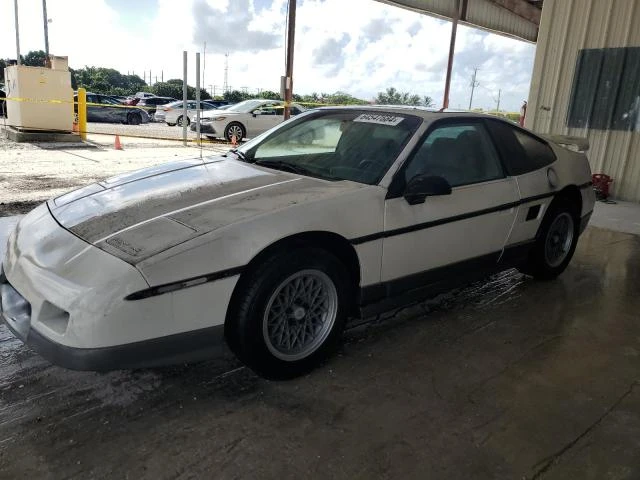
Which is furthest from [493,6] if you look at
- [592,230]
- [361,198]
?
[361,198]

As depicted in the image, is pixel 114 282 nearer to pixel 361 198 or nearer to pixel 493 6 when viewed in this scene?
pixel 361 198

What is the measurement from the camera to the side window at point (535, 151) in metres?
3.87

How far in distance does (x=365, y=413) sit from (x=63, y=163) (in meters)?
8.57

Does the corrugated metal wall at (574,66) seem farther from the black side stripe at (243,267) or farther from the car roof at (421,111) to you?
the car roof at (421,111)

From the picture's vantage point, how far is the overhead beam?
20.5m

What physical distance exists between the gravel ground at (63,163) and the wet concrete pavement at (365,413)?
156 inches

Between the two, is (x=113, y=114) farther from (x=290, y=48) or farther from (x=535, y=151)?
(x=535, y=151)

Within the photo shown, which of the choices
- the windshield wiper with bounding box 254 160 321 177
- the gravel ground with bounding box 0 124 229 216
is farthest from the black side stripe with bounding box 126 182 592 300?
the gravel ground with bounding box 0 124 229 216

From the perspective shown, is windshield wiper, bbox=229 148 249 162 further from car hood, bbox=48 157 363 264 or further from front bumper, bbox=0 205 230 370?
front bumper, bbox=0 205 230 370

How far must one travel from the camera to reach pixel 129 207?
2.61m

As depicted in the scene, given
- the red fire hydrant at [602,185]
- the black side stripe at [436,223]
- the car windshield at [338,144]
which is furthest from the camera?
the red fire hydrant at [602,185]

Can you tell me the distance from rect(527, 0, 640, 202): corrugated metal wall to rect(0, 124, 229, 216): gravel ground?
5646 millimetres

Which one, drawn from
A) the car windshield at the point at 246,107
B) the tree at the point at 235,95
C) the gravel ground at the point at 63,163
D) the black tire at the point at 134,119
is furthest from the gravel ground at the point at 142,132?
the tree at the point at 235,95

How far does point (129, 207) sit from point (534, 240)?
2954mm
